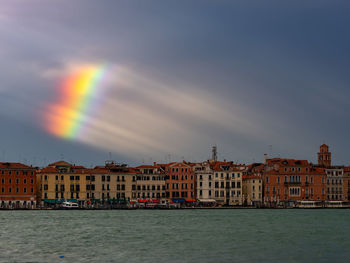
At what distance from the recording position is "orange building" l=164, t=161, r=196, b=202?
12506cm

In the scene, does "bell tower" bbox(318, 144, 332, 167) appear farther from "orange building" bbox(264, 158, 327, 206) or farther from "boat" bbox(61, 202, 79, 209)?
"boat" bbox(61, 202, 79, 209)

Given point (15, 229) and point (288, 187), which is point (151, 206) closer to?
point (288, 187)

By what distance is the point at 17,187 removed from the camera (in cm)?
11575

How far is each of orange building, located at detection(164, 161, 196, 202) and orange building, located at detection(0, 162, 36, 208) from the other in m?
26.1

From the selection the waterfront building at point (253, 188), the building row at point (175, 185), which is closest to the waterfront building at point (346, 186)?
the building row at point (175, 185)

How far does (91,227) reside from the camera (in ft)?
221

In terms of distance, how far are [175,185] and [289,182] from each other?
906 inches

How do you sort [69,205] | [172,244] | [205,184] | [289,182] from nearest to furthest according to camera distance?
1. [172,244]
2. [69,205]
3. [205,184]
4. [289,182]

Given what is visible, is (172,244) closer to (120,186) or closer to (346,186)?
(120,186)

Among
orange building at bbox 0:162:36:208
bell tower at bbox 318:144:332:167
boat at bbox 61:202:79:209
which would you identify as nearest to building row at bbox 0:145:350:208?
orange building at bbox 0:162:36:208

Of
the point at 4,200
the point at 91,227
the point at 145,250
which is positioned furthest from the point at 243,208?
the point at 145,250

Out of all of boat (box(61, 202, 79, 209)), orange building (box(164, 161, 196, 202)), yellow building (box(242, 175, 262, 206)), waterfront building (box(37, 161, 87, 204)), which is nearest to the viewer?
boat (box(61, 202, 79, 209))

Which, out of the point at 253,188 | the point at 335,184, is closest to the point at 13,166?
the point at 253,188

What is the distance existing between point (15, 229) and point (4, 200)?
2125 inches
